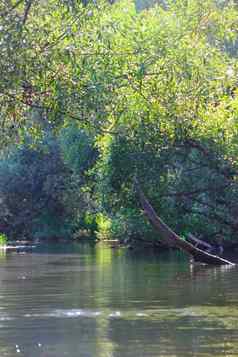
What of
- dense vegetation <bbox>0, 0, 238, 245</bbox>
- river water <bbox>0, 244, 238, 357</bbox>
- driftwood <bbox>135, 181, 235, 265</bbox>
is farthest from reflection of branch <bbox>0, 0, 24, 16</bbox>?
driftwood <bbox>135, 181, 235, 265</bbox>

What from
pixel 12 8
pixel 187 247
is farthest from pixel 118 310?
pixel 187 247

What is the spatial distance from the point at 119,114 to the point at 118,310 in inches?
182

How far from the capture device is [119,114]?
2347 centimetres

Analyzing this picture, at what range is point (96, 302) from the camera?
24.0 metres

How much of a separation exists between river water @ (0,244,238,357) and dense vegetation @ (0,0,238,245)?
385 centimetres

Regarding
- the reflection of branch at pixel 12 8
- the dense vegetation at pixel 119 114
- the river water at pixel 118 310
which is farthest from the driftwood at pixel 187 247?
the reflection of branch at pixel 12 8

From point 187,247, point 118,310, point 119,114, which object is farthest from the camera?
point 187,247

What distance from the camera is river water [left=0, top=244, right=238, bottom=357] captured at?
1648 centimetres

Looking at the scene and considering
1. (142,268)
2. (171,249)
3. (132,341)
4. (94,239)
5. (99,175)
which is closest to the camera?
(132,341)

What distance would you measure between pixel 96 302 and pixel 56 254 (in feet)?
81.9

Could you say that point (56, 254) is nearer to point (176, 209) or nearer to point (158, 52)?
point (176, 209)

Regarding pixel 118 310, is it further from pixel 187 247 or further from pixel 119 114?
pixel 187 247

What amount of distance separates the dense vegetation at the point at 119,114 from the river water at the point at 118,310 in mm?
3846

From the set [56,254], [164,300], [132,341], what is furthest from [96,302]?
[56,254]
